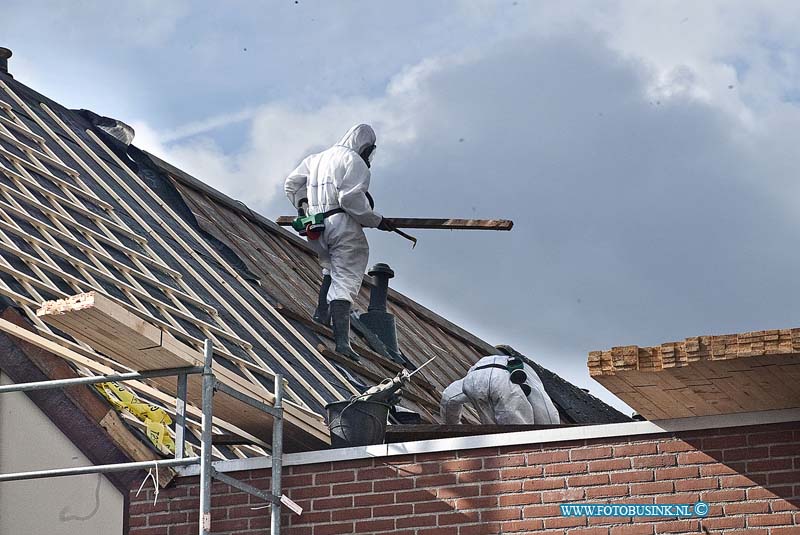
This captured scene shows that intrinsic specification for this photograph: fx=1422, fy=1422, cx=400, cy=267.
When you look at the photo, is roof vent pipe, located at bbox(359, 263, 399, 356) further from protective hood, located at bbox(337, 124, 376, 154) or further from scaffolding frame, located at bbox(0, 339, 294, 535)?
scaffolding frame, located at bbox(0, 339, 294, 535)

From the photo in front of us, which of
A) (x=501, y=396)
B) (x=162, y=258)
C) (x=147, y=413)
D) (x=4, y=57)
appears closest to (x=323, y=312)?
(x=162, y=258)

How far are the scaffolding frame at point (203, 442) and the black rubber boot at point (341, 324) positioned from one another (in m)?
3.54

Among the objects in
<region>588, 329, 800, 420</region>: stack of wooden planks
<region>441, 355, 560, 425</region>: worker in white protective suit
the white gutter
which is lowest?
the white gutter

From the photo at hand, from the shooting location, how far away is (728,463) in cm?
778

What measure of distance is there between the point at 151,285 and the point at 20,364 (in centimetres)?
225

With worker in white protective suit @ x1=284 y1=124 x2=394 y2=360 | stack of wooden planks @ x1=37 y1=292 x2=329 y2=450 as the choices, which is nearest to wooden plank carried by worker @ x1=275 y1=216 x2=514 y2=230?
worker in white protective suit @ x1=284 y1=124 x2=394 y2=360

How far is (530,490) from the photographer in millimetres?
8094

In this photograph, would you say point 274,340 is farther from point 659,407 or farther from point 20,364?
point 659,407

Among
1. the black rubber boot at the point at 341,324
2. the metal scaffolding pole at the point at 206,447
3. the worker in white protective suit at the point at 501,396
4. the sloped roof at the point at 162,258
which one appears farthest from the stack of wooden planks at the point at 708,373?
the black rubber boot at the point at 341,324

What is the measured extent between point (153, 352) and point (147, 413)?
1166 millimetres

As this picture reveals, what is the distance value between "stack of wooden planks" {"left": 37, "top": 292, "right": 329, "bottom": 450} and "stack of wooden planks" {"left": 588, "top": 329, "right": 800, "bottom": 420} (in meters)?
2.26

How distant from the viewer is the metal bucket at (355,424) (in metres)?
8.80

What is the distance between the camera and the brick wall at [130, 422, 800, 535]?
25.3ft

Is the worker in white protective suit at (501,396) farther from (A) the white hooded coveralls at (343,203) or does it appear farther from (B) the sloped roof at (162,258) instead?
(A) the white hooded coveralls at (343,203)
